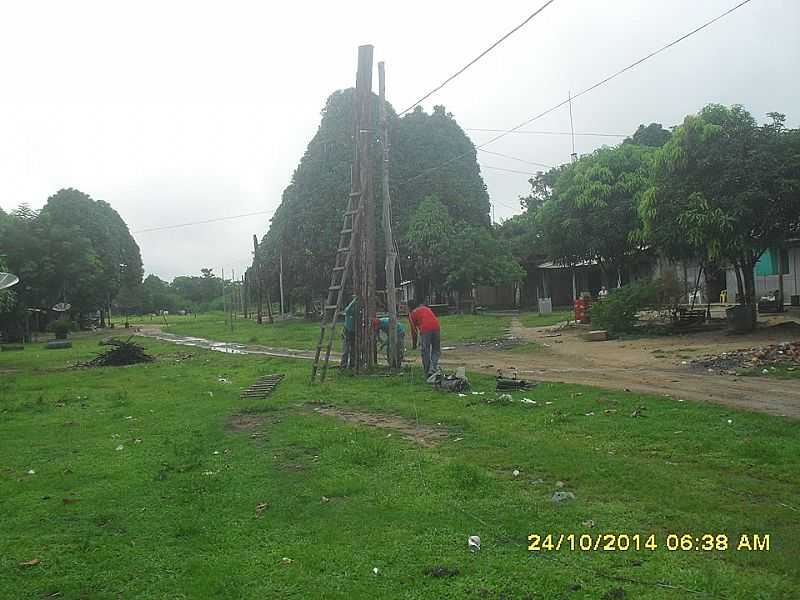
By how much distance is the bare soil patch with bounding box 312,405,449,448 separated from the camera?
8.37 metres

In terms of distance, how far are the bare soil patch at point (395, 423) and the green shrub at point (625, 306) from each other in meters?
13.6

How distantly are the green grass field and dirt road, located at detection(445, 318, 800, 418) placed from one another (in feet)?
4.21

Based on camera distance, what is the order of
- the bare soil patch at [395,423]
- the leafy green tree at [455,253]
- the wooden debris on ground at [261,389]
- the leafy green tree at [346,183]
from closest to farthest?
the bare soil patch at [395,423]
the wooden debris on ground at [261,389]
the leafy green tree at [455,253]
the leafy green tree at [346,183]

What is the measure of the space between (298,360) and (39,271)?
2264cm

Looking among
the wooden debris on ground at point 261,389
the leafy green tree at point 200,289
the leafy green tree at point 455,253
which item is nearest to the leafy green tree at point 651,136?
the leafy green tree at point 455,253

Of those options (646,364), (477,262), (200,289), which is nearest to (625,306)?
(646,364)

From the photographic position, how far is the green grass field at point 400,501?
13.6 ft

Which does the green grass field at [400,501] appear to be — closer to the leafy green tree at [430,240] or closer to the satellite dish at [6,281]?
the satellite dish at [6,281]

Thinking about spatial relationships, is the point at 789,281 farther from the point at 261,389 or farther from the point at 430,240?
the point at 261,389

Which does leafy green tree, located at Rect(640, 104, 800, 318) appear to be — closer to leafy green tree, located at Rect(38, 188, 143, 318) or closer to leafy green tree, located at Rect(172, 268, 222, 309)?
leafy green tree, located at Rect(38, 188, 143, 318)

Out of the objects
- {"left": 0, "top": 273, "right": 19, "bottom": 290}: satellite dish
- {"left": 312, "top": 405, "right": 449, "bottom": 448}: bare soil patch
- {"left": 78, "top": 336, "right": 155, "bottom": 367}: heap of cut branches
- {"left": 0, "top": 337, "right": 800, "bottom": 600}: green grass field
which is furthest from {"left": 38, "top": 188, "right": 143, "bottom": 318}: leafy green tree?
{"left": 312, "top": 405, "right": 449, "bottom": 448}: bare soil patch

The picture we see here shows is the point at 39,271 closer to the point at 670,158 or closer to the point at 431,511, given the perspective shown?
the point at 670,158

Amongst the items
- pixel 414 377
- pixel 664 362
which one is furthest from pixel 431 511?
pixel 664 362

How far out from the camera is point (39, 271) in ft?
118
